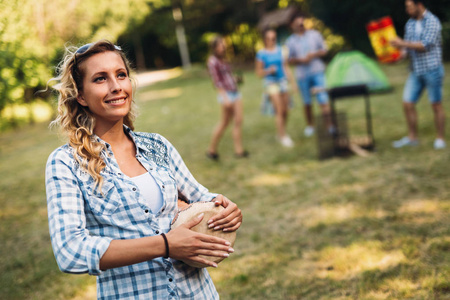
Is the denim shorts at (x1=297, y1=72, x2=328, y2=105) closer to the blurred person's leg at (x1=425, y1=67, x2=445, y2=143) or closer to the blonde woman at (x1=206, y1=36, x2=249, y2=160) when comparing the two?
the blonde woman at (x1=206, y1=36, x2=249, y2=160)

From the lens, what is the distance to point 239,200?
5.75m

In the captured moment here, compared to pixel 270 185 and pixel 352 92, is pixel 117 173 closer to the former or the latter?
pixel 270 185

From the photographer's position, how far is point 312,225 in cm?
466

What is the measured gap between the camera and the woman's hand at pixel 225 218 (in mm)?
1819

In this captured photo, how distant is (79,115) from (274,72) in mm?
6277

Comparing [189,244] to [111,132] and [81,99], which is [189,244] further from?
[81,99]

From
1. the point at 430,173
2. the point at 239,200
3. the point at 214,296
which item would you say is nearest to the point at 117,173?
the point at 214,296

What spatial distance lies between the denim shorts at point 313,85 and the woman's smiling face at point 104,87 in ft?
21.6

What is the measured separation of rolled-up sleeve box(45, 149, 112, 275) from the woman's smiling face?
0.29m

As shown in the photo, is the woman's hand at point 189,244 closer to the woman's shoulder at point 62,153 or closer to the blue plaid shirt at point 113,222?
the blue plaid shirt at point 113,222

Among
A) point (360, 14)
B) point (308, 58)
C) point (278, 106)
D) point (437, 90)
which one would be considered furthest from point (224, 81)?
point (360, 14)

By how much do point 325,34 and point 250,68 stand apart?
641cm

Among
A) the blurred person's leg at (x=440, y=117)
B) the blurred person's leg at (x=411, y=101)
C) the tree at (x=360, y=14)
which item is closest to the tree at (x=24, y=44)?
the blurred person's leg at (x=411, y=101)

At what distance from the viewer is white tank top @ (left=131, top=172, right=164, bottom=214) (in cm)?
176
